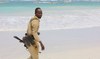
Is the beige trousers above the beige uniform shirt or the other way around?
the other way around

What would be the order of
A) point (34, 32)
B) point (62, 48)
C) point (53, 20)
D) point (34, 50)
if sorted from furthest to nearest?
point (53, 20), point (62, 48), point (34, 50), point (34, 32)

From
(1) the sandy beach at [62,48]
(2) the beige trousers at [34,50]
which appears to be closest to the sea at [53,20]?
(1) the sandy beach at [62,48]

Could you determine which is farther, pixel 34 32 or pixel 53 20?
pixel 53 20

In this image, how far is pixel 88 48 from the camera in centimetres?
1039

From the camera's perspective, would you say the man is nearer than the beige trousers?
Yes

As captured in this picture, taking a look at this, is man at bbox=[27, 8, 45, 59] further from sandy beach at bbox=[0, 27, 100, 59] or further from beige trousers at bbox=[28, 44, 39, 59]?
sandy beach at bbox=[0, 27, 100, 59]

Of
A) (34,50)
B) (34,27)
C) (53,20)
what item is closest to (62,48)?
(34,50)

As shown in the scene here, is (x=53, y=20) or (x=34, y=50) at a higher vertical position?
(x=34, y=50)

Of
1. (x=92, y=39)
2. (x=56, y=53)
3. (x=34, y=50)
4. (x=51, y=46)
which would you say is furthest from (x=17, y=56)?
(x=92, y=39)

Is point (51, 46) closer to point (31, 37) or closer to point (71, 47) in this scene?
point (71, 47)

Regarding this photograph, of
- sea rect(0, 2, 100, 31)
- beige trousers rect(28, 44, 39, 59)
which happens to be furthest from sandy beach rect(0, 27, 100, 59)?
sea rect(0, 2, 100, 31)

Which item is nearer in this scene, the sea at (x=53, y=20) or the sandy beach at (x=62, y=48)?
the sandy beach at (x=62, y=48)

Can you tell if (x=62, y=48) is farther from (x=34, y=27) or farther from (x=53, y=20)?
(x=53, y=20)

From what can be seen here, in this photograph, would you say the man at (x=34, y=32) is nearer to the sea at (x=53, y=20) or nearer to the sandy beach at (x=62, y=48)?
the sandy beach at (x=62, y=48)
